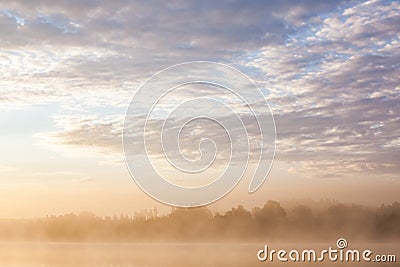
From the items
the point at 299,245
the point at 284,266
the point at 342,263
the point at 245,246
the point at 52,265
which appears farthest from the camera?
the point at 245,246

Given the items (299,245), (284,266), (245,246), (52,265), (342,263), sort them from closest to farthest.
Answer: (284,266) < (342,263) < (52,265) < (299,245) < (245,246)

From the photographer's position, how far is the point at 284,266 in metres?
87.8

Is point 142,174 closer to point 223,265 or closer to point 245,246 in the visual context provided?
point 223,265

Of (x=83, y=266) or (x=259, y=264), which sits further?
(x=83, y=266)

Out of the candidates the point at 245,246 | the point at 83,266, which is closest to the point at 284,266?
the point at 83,266

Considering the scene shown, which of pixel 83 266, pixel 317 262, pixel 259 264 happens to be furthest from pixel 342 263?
pixel 83 266

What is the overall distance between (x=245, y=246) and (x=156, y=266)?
86.0 meters

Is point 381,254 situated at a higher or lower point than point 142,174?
lower

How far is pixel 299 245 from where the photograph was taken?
4963 inches

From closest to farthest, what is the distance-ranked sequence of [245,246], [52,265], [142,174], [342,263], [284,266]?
1. [142,174]
2. [284,266]
3. [342,263]
4. [52,265]
5. [245,246]

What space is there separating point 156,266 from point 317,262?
79.4 feet

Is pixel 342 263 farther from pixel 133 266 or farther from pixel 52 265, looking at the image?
pixel 52 265

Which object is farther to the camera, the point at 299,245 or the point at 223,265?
the point at 299,245

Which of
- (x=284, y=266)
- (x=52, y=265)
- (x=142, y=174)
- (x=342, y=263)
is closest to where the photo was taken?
(x=142, y=174)
